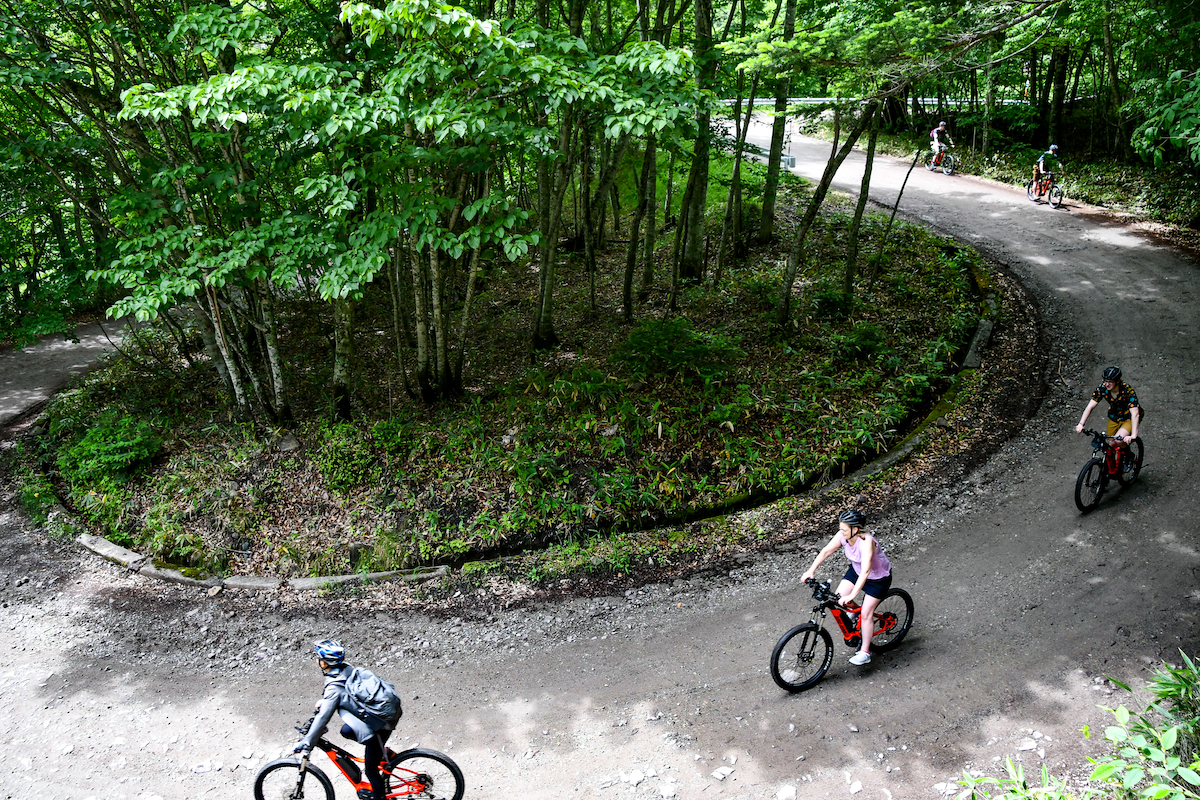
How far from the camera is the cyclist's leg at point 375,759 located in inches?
185

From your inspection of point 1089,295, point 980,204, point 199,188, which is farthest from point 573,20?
point 980,204

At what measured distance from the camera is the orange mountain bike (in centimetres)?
472

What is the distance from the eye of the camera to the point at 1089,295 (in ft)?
41.9

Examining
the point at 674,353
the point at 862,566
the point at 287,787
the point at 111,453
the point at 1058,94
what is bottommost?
the point at 287,787

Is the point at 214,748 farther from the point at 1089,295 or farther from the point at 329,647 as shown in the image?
the point at 1089,295

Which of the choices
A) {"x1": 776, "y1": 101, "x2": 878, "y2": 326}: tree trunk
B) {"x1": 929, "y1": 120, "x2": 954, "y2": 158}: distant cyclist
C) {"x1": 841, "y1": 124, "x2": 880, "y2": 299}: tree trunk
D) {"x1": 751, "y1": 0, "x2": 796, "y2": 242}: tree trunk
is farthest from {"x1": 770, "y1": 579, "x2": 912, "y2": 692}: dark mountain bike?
{"x1": 929, "y1": 120, "x2": 954, "y2": 158}: distant cyclist

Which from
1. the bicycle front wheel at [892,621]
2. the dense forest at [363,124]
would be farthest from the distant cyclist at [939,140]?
the bicycle front wheel at [892,621]

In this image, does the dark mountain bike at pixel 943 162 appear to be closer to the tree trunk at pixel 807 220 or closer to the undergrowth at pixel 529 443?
the undergrowth at pixel 529 443

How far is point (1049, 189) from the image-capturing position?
17.3 meters

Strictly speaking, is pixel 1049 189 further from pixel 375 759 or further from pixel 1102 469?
pixel 375 759

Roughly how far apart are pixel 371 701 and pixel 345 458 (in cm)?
532

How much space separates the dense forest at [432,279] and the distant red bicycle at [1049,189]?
4097mm

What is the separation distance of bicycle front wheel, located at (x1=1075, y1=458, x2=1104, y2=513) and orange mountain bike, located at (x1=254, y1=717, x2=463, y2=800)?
7130 millimetres

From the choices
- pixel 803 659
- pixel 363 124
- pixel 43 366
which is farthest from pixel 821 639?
pixel 43 366
